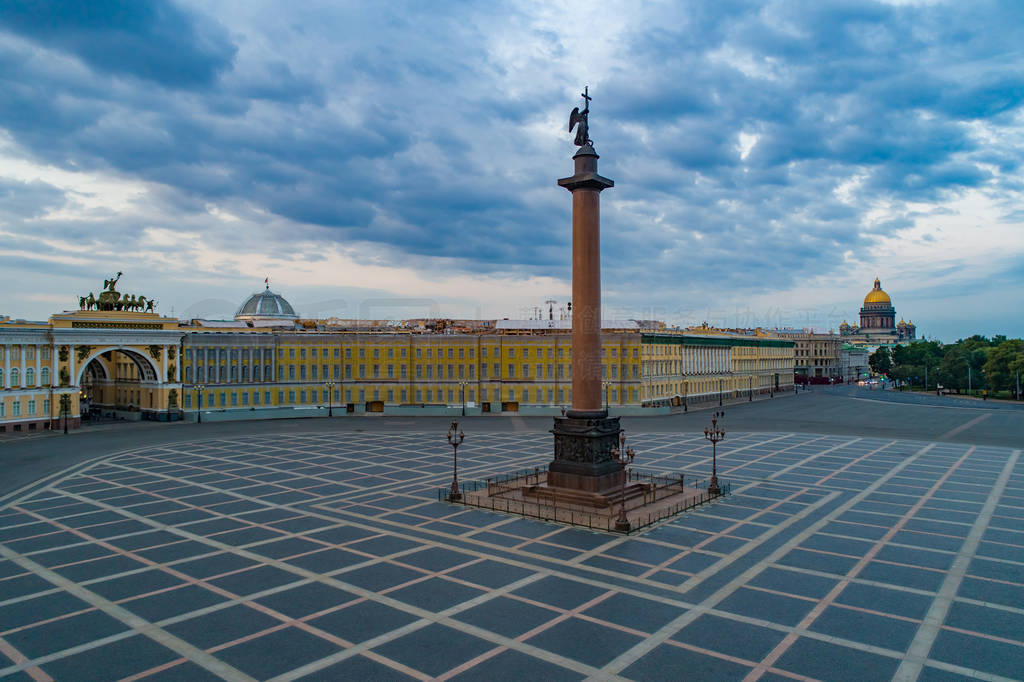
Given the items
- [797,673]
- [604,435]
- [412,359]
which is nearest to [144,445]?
[412,359]

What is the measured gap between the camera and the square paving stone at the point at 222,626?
15750mm

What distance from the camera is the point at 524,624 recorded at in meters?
16.6

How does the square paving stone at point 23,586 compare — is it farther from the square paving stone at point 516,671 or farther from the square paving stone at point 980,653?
the square paving stone at point 980,653

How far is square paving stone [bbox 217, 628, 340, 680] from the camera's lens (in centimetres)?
1427

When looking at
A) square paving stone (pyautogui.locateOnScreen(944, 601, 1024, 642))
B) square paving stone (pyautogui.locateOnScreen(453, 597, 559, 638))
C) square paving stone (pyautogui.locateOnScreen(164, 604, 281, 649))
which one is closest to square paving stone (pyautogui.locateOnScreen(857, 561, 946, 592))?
square paving stone (pyautogui.locateOnScreen(944, 601, 1024, 642))

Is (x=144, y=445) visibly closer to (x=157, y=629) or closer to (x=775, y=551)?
(x=157, y=629)

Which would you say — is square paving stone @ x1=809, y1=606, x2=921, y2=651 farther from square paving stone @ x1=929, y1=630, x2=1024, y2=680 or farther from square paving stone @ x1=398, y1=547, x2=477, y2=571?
square paving stone @ x1=398, y1=547, x2=477, y2=571

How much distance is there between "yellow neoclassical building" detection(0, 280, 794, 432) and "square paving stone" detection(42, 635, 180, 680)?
176ft

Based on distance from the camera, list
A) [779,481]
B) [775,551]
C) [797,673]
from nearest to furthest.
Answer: [797,673], [775,551], [779,481]

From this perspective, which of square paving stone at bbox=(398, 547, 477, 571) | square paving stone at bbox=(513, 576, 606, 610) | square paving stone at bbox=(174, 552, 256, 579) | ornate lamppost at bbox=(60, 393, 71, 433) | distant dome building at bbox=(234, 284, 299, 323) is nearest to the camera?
square paving stone at bbox=(513, 576, 606, 610)

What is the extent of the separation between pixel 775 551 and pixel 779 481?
13.1 metres

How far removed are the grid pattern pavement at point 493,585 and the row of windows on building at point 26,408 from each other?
28664 millimetres

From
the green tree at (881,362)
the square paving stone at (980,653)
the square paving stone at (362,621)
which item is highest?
the green tree at (881,362)

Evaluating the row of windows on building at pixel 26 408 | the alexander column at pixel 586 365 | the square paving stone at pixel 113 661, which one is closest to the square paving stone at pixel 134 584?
the square paving stone at pixel 113 661
